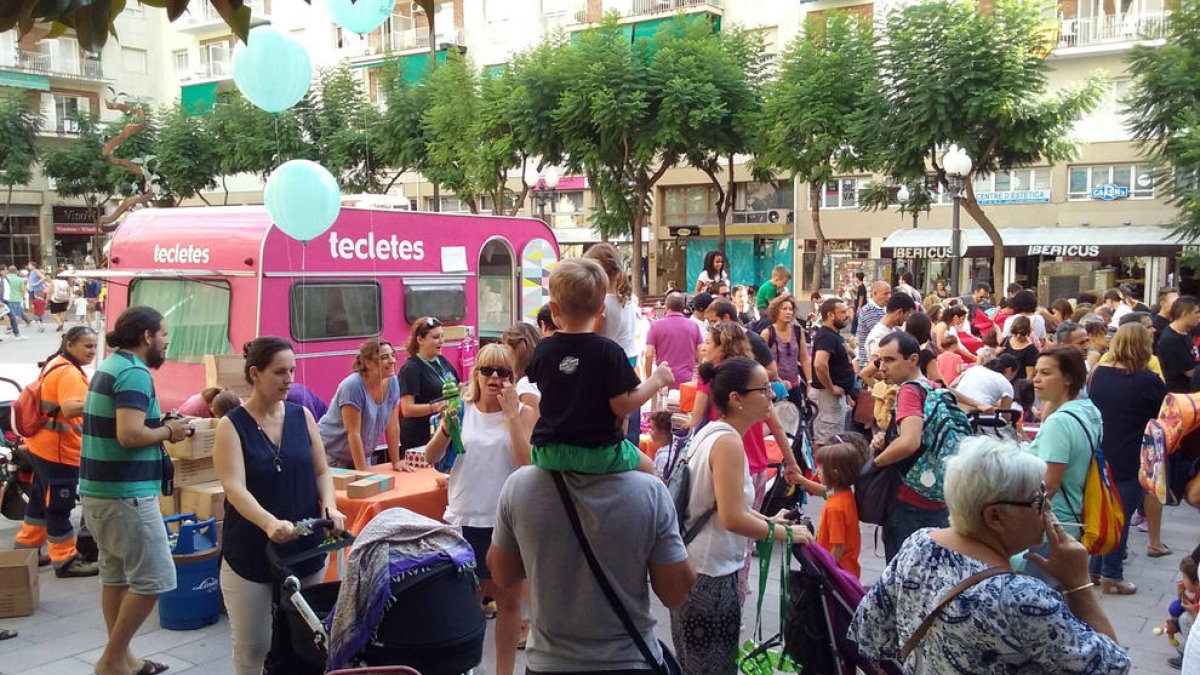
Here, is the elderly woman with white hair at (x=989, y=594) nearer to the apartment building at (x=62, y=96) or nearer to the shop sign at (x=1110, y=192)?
the shop sign at (x=1110, y=192)

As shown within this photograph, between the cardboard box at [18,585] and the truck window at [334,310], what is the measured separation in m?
3.73

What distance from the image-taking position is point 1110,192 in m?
31.4

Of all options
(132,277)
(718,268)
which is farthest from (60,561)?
(718,268)

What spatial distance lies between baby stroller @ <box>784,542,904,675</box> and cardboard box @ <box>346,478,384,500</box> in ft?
8.46

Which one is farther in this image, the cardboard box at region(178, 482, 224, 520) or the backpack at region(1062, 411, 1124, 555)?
the cardboard box at region(178, 482, 224, 520)

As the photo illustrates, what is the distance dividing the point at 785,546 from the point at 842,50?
23.8 metres

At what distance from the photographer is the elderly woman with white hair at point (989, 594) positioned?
92.0 inches

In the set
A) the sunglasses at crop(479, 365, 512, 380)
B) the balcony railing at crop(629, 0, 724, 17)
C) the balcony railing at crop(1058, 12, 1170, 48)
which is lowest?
the sunglasses at crop(479, 365, 512, 380)

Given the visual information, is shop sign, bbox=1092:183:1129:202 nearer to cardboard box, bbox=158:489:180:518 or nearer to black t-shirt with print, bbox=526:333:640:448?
cardboard box, bbox=158:489:180:518

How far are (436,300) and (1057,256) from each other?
26.9 meters

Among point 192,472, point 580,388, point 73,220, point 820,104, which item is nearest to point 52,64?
point 73,220

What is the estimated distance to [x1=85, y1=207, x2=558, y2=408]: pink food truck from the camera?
926 centimetres

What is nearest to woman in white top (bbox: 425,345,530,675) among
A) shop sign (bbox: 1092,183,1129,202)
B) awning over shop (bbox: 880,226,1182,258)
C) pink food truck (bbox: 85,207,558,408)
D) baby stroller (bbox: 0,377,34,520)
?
baby stroller (bbox: 0,377,34,520)

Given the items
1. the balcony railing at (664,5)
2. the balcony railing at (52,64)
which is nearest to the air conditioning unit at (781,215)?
the balcony railing at (664,5)
